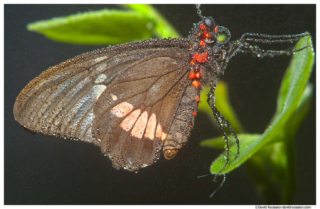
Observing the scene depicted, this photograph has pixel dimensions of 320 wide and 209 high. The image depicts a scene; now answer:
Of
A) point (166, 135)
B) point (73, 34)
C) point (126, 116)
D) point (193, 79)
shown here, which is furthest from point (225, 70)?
point (73, 34)

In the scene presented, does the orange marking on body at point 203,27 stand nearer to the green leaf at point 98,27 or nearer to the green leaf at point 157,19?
the green leaf at point 157,19

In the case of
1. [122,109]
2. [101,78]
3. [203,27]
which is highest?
[203,27]

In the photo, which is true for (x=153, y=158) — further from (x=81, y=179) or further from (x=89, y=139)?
(x=81, y=179)

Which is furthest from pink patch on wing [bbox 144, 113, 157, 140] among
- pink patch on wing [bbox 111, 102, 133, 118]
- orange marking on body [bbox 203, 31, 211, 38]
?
orange marking on body [bbox 203, 31, 211, 38]

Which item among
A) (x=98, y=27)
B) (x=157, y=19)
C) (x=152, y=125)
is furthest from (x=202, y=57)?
(x=98, y=27)

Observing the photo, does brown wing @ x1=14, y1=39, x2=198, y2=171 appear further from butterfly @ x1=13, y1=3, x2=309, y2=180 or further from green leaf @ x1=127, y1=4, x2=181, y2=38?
green leaf @ x1=127, y1=4, x2=181, y2=38

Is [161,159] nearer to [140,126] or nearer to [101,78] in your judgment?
[140,126]
